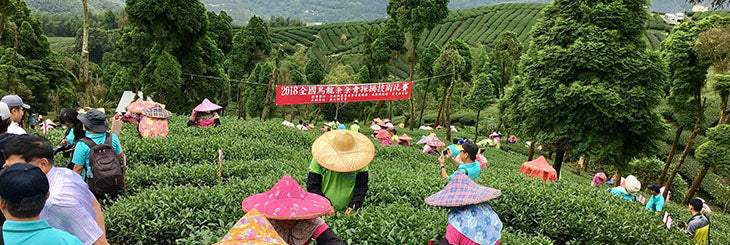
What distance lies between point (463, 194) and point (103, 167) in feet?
13.9

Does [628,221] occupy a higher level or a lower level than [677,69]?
lower

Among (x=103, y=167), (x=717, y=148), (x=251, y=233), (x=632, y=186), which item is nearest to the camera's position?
(x=251, y=233)

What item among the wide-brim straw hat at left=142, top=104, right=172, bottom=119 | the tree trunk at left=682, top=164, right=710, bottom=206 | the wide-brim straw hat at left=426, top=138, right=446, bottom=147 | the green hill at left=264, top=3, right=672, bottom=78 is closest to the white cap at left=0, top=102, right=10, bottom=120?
the wide-brim straw hat at left=142, top=104, right=172, bottom=119

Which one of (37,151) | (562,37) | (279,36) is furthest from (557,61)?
(279,36)

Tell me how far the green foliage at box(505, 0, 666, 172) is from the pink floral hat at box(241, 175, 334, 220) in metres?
10.1

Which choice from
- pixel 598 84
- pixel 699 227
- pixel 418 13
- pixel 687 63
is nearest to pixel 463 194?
pixel 699 227

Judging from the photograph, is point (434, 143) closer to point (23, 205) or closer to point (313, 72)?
point (23, 205)

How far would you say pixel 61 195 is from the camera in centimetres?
302

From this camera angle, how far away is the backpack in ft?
15.2

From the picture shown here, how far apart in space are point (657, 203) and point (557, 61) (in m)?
4.66

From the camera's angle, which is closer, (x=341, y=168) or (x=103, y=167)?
(x=341, y=168)

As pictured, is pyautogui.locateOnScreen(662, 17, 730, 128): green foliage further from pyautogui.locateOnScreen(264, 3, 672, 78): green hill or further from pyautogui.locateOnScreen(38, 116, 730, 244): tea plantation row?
pyautogui.locateOnScreen(264, 3, 672, 78): green hill

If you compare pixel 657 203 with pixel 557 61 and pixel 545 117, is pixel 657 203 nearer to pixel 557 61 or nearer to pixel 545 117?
pixel 545 117

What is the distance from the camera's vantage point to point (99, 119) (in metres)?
4.79
